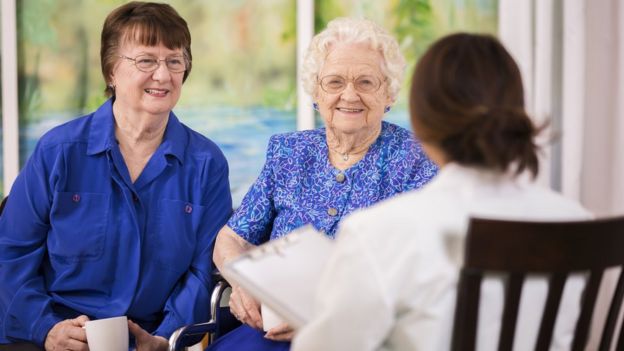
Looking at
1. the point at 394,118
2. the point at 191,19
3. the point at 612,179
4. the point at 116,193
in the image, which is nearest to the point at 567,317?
the point at 116,193

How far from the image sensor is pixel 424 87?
1.17 meters

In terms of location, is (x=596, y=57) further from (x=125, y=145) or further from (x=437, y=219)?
(x=437, y=219)

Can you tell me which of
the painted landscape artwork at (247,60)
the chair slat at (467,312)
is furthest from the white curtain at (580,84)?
the chair slat at (467,312)

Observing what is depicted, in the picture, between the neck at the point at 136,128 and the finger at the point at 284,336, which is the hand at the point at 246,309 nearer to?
the finger at the point at 284,336

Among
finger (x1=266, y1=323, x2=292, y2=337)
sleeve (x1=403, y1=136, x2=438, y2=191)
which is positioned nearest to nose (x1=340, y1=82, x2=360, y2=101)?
sleeve (x1=403, y1=136, x2=438, y2=191)

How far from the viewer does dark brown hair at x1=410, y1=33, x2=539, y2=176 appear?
1.13 m

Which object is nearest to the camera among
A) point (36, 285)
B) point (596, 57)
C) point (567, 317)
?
point (567, 317)

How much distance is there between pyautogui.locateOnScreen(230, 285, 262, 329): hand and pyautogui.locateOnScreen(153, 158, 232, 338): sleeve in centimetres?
16

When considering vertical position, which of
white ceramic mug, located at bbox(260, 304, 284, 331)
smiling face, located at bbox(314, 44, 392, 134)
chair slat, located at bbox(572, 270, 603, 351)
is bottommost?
white ceramic mug, located at bbox(260, 304, 284, 331)

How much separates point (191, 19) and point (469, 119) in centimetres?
226

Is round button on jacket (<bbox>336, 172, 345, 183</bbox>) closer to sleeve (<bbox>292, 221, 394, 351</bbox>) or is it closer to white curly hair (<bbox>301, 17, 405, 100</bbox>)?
white curly hair (<bbox>301, 17, 405, 100</bbox>)

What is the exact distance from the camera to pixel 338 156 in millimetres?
2137

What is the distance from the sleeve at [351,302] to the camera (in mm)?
1101

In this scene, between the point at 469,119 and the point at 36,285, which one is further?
the point at 36,285
